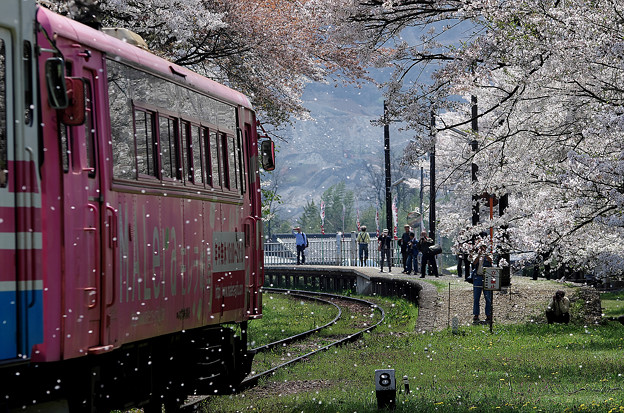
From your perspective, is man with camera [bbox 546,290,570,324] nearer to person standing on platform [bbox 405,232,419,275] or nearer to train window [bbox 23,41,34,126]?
person standing on platform [bbox 405,232,419,275]

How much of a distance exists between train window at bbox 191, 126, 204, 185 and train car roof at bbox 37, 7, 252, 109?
47 cm

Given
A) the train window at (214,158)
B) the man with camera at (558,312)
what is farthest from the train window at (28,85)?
the man with camera at (558,312)

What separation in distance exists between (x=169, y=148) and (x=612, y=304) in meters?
24.1

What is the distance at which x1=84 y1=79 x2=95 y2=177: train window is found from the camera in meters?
7.27

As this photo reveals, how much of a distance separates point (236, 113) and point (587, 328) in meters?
11.7

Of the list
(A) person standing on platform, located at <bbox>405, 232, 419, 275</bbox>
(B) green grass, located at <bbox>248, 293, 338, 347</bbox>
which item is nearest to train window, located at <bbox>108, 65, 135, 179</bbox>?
(B) green grass, located at <bbox>248, 293, 338, 347</bbox>

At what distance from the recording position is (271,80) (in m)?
21.2

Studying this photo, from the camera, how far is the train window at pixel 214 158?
9.92 m

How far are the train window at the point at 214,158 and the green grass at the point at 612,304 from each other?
1778 centimetres

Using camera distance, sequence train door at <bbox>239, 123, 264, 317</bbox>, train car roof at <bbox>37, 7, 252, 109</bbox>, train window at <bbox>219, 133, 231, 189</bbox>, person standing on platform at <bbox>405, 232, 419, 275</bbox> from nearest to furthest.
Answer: train car roof at <bbox>37, 7, 252, 109</bbox> → train window at <bbox>219, 133, 231, 189</bbox> → train door at <bbox>239, 123, 264, 317</bbox> → person standing on platform at <bbox>405, 232, 419, 275</bbox>

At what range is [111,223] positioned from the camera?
748 cm

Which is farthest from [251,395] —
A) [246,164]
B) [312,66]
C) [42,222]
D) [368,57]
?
[312,66]

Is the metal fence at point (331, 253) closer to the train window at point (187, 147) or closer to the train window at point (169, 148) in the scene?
the train window at point (187, 147)

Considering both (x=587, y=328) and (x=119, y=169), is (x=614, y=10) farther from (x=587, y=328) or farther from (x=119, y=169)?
(x=587, y=328)
